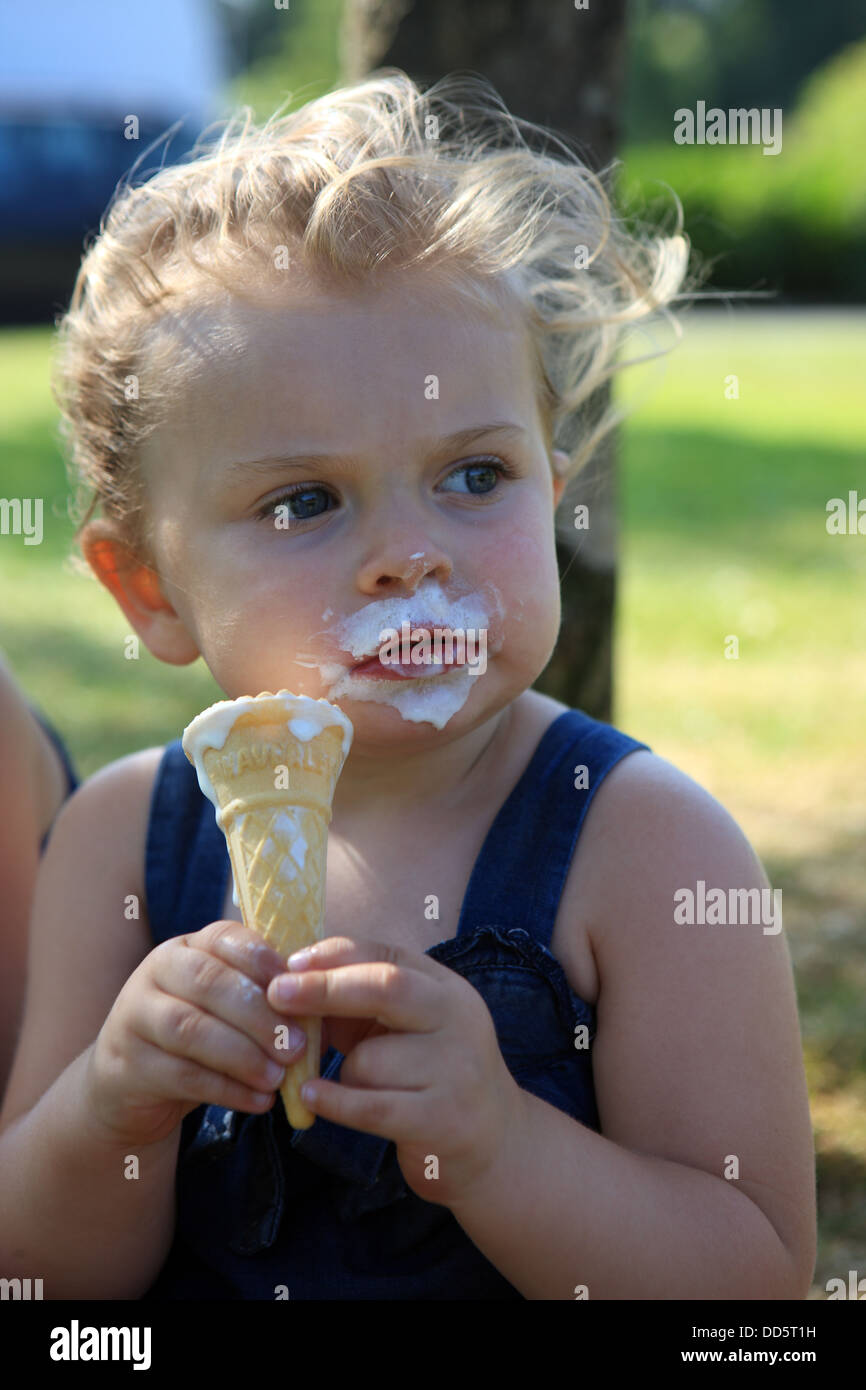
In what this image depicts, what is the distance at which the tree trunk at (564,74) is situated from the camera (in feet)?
10.7

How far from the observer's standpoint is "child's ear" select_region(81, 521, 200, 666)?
7.19 ft

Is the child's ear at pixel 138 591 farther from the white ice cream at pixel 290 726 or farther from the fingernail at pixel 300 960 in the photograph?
the fingernail at pixel 300 960

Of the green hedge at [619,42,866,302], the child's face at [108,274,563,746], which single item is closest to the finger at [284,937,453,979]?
the child's face at [108,274,563,746]

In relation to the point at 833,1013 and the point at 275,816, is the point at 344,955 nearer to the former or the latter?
the point at 275,816

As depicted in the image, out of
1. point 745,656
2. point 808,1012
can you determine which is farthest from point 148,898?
point 745,656

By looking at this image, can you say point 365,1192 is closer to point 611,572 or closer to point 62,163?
point 611,572

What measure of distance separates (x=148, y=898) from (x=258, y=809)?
528 mm

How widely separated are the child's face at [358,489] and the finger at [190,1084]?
47 cm

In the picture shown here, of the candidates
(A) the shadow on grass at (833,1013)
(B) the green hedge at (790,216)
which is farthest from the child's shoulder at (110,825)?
(B) the green hedge at (790,216)

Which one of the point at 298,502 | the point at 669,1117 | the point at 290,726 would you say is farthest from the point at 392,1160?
the point at 298,502

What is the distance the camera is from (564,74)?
327cm

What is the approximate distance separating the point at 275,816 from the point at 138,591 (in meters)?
0.67

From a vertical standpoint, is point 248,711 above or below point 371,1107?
above

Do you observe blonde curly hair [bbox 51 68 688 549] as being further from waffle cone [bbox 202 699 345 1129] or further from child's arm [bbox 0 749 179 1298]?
waffle cone [bbox 202 699 345 1129]
